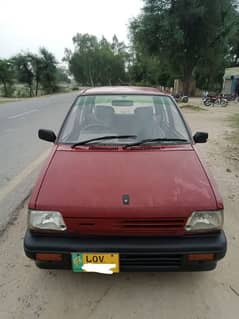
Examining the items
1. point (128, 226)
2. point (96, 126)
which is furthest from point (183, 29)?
point (128, 226)

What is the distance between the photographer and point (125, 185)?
2.32 meters

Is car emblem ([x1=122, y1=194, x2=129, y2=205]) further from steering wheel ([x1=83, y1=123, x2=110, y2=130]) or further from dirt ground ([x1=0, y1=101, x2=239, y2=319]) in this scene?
steering wheel ([x1=83, y1=123, x2=110, y2=130])

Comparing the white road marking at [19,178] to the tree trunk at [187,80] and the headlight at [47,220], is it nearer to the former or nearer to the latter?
Answer: the headlight at [47,220]

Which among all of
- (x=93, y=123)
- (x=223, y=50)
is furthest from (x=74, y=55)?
(x=93, y=123)

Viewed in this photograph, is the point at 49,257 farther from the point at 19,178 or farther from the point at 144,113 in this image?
the point at 19,178

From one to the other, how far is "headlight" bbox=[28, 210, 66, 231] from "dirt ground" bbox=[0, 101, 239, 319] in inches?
24.9

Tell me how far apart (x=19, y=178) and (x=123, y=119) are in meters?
2.58

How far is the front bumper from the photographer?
2.16 meters

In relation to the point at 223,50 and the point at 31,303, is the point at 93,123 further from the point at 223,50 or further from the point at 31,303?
the point at 223,50

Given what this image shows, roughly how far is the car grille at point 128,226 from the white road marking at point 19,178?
8.28 feet

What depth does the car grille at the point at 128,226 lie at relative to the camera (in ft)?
7.09

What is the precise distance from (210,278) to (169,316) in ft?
2.03

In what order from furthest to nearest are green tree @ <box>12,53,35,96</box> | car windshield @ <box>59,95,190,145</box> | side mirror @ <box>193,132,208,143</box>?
1. green tree @ <box>12,53,35,96</box>
2. side mirror @ <box>193,132,208,143</box>
3. car windshield @ <box>59,95,190,145</box>

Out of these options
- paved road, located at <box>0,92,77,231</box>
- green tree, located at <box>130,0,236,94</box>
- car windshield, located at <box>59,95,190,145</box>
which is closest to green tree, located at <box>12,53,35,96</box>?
green tree, located at <box>130,0,236,94</box>
